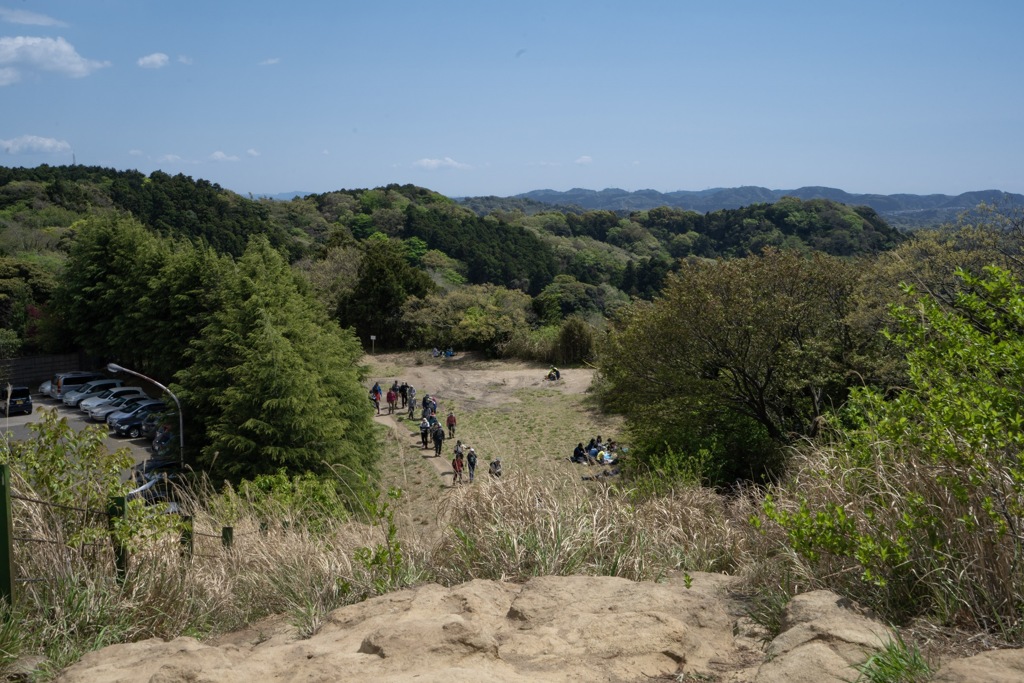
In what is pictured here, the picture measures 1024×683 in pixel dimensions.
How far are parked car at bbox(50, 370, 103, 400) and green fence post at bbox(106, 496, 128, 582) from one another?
1231 inches

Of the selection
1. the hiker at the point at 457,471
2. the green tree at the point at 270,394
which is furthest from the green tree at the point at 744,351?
the green tree at the point at 270,394

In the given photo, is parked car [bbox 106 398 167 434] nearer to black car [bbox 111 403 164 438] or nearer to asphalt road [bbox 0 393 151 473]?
black car [bbox 111 403 164 438]

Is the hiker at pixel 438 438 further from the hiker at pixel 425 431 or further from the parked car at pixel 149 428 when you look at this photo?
the parked car at pixel 149 428

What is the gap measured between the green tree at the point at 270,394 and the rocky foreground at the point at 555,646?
13193 mm

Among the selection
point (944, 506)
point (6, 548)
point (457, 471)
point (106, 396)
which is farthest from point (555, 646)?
point (106, 396)

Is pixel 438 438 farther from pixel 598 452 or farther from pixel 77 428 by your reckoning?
pixel 77 428

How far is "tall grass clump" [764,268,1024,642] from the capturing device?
3.95 m

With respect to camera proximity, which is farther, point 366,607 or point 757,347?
point 757,347

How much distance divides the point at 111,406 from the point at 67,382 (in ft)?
20.0

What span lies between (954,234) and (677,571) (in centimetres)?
1664

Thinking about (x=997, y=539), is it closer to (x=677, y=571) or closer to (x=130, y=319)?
(x=677, y=571)

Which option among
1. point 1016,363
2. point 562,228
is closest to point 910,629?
point 1016,363

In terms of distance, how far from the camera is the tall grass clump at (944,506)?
3947 mm

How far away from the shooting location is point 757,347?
19500 mm
